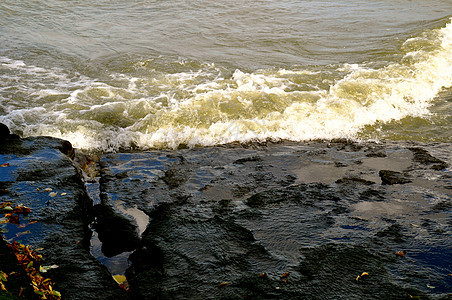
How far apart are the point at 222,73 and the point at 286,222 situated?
645 cm

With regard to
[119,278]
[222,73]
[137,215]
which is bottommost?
[119,278]

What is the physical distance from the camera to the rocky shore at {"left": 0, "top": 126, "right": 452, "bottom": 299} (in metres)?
2.90

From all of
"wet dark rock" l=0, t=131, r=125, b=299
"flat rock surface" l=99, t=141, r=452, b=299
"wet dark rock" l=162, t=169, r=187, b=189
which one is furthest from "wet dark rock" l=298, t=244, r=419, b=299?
"wet dark rock" l=162, t=169, r=187, b=189

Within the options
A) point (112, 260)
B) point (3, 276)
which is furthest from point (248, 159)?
point (3, 276)

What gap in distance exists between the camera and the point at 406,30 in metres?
12.7

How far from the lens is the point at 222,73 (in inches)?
379

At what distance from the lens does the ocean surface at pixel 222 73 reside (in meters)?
7.04

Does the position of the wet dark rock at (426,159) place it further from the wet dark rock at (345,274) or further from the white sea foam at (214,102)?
the wet dark rock at (345,274)

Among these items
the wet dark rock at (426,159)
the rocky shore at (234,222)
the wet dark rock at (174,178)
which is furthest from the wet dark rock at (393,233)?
the wet dark rock at (174,178)

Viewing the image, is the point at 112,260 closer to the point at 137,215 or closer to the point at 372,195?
the point at 137,215

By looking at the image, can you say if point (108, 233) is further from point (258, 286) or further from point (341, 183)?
point (341, 183)

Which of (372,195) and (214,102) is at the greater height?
(214,102)

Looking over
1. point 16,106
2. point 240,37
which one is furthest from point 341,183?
point 240,37

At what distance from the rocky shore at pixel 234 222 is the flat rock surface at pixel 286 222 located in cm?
1
